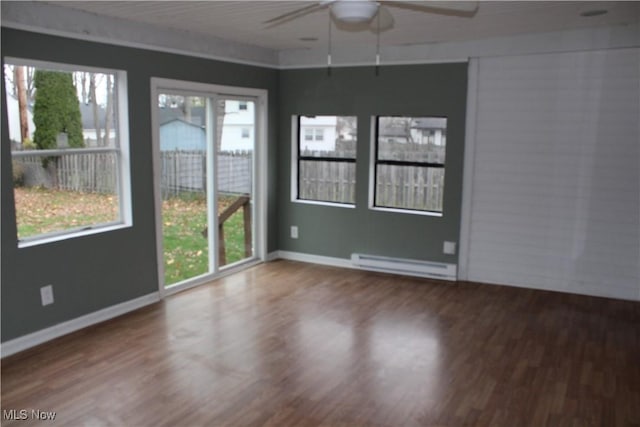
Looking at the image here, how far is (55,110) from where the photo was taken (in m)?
3.95

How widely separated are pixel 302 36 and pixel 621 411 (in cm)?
384

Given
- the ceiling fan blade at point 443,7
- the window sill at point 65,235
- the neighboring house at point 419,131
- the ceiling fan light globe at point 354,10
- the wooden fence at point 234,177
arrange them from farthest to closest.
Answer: the neighboring house at point 419,131
the wooden fence at point 234,177
the window sill at point 65,235
the ceiling fan blade at point 443,7
the ceiling fan light globe at point 354,10

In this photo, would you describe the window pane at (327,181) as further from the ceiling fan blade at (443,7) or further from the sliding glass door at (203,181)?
the ceiling fan blade at (443,7)

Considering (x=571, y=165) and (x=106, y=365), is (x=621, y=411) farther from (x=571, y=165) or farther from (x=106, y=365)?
(x=106, y=365)

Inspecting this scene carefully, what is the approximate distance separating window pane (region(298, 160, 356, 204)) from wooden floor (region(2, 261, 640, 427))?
4.53 ft

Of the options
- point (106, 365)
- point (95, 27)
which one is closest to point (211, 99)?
point (95, 27)

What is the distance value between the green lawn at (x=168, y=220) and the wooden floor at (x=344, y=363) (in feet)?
1.20

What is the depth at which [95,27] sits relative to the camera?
13.2 feet

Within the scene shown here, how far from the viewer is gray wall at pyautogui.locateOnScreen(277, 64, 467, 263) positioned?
5.40 metres

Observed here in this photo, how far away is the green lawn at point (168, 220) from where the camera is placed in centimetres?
385

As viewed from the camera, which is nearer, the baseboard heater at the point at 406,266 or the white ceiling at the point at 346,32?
the white ceiling at the point at 346,32

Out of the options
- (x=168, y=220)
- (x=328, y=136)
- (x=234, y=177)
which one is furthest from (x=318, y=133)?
(x=168, y=220)

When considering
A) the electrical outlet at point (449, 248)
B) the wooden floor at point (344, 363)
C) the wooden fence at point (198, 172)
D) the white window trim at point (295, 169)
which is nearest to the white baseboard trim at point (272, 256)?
the white window trim at point (295, 169)

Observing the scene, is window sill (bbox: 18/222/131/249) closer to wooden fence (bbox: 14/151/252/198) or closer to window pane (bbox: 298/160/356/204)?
wooden fence (bbox: 14/151/252/198)
